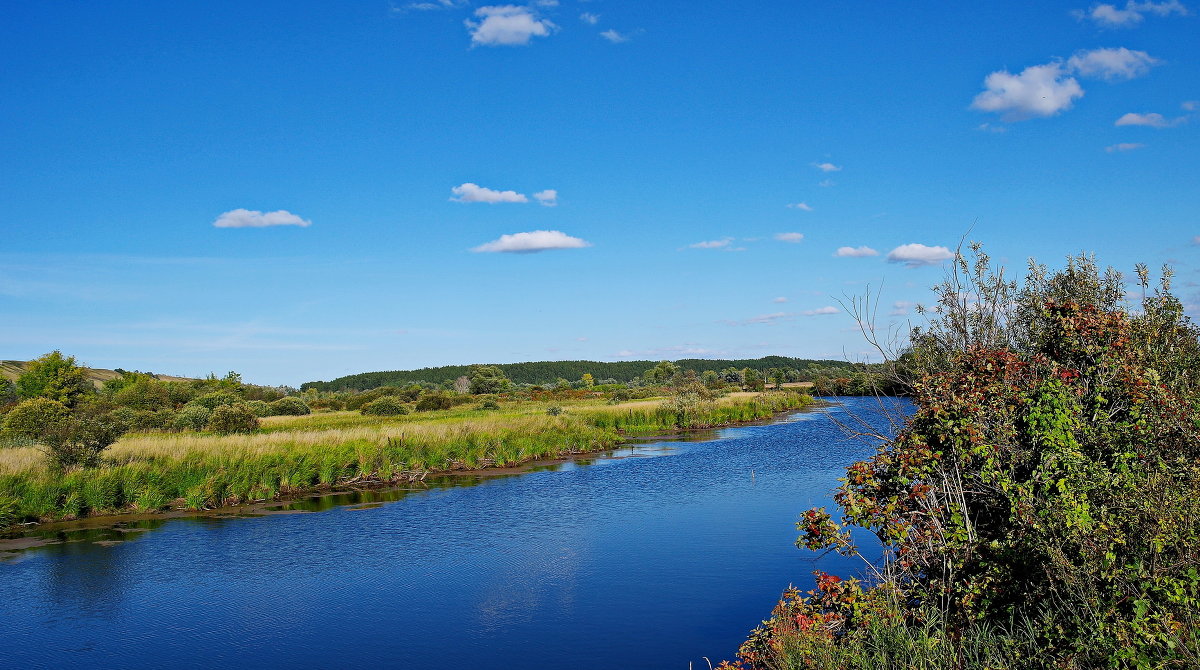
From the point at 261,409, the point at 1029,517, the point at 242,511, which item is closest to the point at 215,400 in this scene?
the point at 261,409

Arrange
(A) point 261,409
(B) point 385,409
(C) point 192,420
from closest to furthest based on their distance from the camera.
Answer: (C) point 192,420, (B) point 385,409, (A) point 261,409

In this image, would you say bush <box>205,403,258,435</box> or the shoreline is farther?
bush <box>205,403,258,435</box>

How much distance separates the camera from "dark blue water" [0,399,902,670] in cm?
1070

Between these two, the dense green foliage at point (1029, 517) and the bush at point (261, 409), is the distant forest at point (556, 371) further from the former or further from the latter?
the dense green foliage at point (1029, 517)

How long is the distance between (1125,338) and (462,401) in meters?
65.4

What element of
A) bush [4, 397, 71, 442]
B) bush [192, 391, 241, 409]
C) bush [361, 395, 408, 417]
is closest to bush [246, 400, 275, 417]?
bush [192, 391, 241, 409]

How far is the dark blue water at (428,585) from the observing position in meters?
10.7

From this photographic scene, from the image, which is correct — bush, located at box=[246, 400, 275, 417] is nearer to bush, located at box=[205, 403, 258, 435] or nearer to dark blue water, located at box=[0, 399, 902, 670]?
bush, located at box=[205, 403, 258, 435]

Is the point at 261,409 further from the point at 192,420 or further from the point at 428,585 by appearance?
the point at 428,585

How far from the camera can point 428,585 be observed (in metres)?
13.7

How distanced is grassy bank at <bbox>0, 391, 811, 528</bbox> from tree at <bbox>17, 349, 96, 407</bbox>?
41881 mm

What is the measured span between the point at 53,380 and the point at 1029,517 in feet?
244

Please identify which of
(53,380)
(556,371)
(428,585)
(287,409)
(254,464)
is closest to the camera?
(428,585)

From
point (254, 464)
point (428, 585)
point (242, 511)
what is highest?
point (254, 464)
